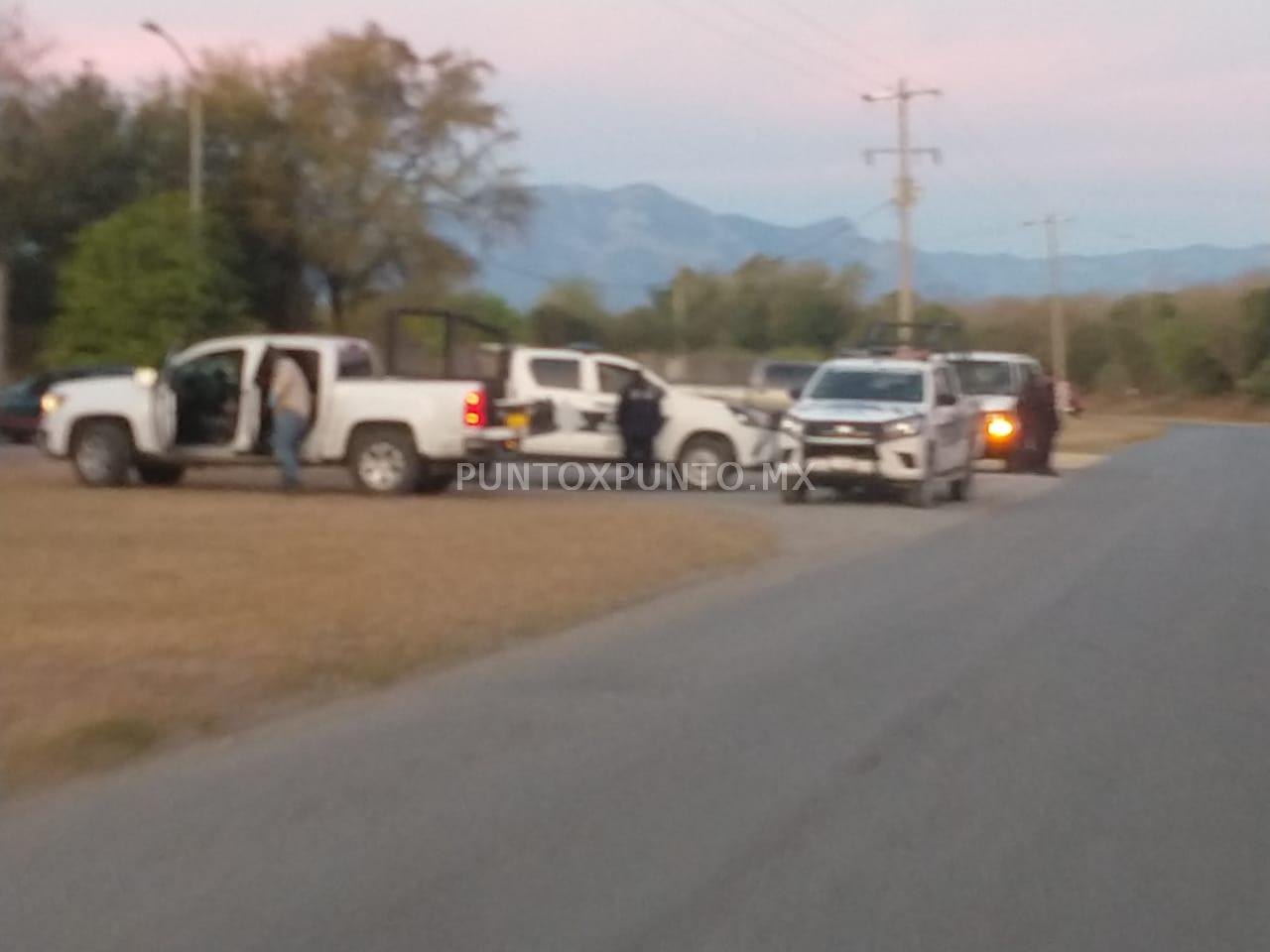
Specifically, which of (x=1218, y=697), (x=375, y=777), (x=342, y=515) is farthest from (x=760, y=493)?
(x=375, y=777)

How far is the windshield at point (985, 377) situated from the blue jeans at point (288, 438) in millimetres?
13979

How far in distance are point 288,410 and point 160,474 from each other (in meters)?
3.00

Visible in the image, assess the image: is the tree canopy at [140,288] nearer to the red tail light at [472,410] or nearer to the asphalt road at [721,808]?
the red tail light at [472,410]

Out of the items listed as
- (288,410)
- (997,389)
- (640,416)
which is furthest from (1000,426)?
(288,410)

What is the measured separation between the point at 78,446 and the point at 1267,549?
13.3 meters

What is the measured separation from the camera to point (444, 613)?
46.8 feet

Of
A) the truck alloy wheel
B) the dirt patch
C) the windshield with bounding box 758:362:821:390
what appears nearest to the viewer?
the truck alloy wheel

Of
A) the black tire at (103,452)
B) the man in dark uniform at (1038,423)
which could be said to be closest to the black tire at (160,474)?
the black tire at (103,452)

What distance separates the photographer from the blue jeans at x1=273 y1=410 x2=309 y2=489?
23.8 meters

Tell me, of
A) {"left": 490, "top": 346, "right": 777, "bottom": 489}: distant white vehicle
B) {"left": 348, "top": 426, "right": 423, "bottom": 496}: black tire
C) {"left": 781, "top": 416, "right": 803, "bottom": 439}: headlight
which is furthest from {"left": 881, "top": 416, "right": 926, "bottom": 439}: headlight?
{"left": 348, "top": 426, "right": 423, "bottom": 496}: black tire

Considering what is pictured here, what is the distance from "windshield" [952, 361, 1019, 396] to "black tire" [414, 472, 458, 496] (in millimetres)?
11489

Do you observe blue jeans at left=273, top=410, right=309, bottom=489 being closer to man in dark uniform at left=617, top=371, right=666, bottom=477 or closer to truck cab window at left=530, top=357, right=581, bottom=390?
man in dark uniform at left=617, top=371, right=666, bottom=477

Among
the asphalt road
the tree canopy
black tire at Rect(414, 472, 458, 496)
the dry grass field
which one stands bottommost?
the asphalt road

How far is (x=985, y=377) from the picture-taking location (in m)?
35.4
